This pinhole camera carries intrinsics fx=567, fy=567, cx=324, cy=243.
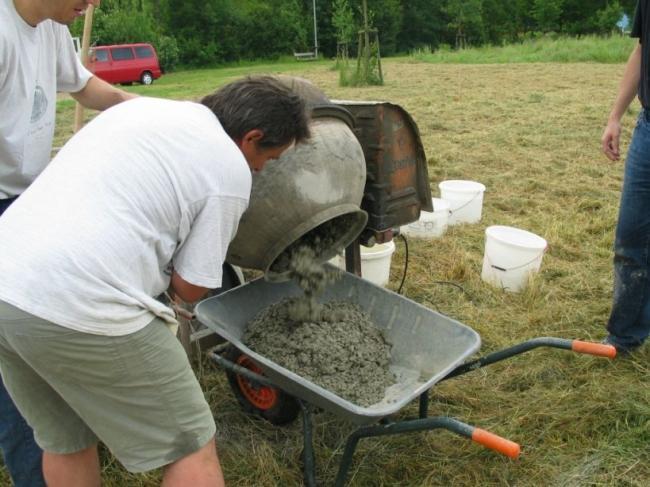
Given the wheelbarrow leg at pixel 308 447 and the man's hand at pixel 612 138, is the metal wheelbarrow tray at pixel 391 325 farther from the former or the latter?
the man's hand at pixel 612 138

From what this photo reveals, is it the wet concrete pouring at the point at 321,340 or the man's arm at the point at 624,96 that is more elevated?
the man's arm at the point at 624,96

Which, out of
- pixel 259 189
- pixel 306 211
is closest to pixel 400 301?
pixel 306 211

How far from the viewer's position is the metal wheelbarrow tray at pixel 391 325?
84.6 inches

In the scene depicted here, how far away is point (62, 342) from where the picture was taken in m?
1.32

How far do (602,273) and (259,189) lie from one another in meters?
2.71

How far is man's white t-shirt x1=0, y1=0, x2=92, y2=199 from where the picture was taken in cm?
164

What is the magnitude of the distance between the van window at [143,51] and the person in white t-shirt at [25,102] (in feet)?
68.4

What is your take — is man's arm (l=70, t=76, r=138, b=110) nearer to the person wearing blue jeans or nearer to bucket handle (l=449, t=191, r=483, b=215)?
the person wearing blue jeans

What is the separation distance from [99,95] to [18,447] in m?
1.31

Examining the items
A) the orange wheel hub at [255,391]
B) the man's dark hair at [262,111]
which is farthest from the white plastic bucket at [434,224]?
the man's dark hair at [262,111]

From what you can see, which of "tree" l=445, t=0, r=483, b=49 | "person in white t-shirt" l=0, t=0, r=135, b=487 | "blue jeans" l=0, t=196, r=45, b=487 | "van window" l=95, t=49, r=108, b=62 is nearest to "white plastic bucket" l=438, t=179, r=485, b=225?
"person in white t-shirt" l=0, t=0, r=135, b=487

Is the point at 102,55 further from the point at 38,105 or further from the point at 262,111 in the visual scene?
the point at 262,111

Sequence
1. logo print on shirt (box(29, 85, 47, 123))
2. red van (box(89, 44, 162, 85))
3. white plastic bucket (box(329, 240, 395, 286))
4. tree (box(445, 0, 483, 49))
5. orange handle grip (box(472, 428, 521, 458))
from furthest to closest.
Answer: tree (box(445, 0, 483, 49)), red van (box(89, 44, 162, 85)), white plastic bucket (box(329, 240, 395, 286)), logo print on shirt (box(29, 85, 47, 123)), orange handle grip (box(472, 428, 521, 458))

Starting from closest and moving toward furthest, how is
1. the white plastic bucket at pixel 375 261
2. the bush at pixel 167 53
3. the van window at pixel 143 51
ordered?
the white plastic bucket at pixel 375 261
the van window at pixel 143 51
the bush at pixel 167 53
